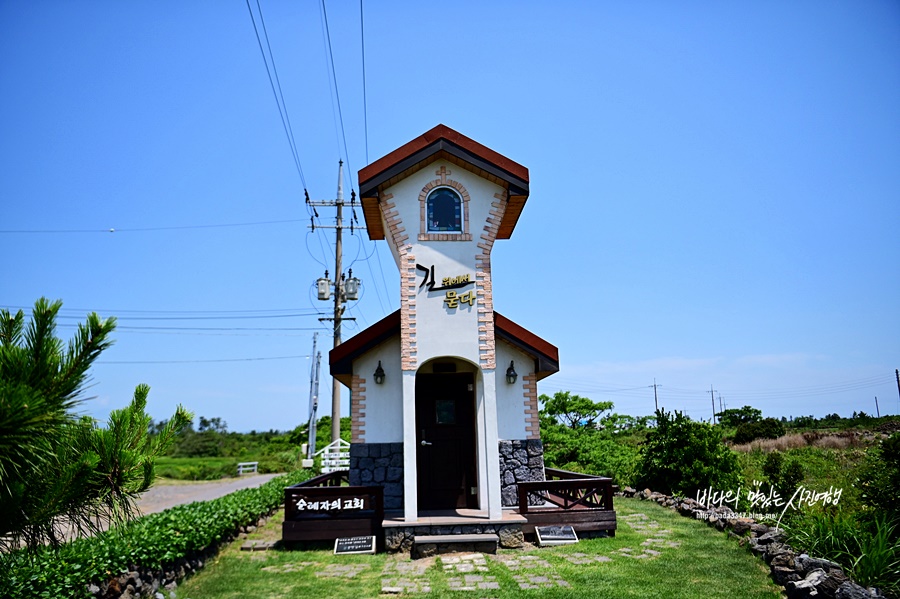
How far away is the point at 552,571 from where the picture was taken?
8.12 metres

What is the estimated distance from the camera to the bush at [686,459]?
13.1 metres

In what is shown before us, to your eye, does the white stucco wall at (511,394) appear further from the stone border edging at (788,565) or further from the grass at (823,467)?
the grass at (823,467)

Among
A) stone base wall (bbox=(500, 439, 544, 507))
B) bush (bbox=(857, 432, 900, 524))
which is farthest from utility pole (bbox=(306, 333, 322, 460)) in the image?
bush (bbox=(857, 432, 900, 524))

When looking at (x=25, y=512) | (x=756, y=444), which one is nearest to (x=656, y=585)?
(x=25, y=512)

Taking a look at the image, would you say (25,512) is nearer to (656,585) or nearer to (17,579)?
(17,579)

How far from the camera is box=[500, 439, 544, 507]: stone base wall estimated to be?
36.3 feet

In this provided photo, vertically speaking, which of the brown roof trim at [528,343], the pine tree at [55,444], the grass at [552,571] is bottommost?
the grass at [552,571]

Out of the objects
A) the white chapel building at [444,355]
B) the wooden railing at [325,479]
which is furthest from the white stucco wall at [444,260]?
the wooden railing at [325,479]

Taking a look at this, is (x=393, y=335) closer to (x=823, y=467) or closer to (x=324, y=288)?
(x=324, y=288)

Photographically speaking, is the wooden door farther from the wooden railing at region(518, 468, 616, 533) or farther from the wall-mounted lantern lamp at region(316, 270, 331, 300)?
the wall-mounted lantern lamp at region(316, 270, 331, 300)

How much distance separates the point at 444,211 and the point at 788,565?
745cm

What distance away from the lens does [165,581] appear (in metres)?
7.56

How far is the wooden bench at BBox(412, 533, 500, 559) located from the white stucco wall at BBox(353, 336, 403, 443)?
2.19 metres

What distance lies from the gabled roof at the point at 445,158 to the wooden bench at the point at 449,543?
5956mm
